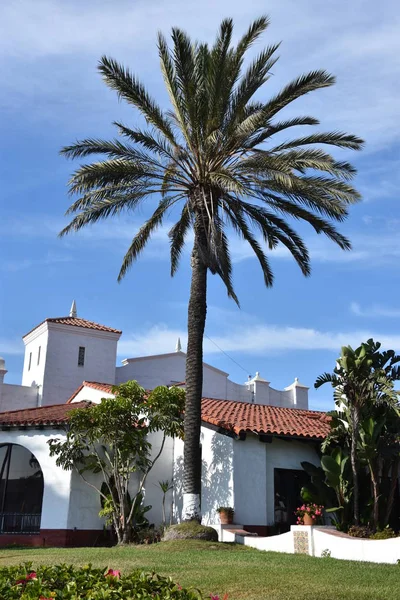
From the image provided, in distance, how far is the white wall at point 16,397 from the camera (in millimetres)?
32469

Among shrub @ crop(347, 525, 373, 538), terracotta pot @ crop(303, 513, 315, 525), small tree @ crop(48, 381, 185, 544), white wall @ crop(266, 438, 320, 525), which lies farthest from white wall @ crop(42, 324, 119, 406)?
shrub @ crop(347, 525, 373, 538)

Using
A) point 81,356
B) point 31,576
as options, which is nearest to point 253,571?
point 31,576

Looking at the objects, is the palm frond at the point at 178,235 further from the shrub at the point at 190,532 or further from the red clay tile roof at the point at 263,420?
the shrub at the point at 190,532

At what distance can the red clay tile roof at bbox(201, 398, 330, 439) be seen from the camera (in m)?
20.1

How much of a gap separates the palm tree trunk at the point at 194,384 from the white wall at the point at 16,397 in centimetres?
1644

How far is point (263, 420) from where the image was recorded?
72.7 feet

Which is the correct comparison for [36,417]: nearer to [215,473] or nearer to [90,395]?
[90,395]

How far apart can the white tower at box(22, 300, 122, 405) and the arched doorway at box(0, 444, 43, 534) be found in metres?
10.8

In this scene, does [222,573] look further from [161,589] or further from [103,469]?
[103,469]

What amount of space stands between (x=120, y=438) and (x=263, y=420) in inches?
193

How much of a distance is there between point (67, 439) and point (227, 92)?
10.9 m

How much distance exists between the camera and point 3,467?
867 inches

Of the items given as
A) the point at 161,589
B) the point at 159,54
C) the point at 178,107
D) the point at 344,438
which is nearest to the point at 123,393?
the point at 344,438

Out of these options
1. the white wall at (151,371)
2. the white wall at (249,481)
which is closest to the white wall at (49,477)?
the white wall at (249,481)
